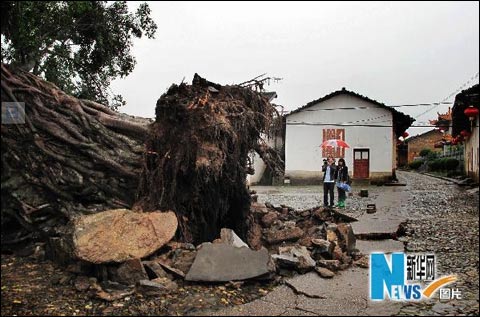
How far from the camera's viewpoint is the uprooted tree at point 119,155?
6.95m

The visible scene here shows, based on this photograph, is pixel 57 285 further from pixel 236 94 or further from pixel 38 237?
pixel 236 94

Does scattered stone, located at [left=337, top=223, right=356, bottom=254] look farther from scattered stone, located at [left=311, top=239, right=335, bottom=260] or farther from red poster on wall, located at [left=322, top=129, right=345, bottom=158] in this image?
red poster on wall, located at [left=322, top=129, right=345, bottom=158]

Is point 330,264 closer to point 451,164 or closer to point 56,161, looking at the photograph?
point 56,161

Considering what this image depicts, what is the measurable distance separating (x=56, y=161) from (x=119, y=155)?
3.58 feet

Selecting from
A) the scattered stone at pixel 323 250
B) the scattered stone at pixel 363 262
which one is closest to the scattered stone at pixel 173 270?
the scattered stone at pixel 323 250

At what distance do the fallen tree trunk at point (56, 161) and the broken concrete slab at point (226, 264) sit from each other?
217 centimetres

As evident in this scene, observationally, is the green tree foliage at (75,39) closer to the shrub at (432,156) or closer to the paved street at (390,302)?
the paved street at (390,302)

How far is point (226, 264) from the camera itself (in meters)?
6.02

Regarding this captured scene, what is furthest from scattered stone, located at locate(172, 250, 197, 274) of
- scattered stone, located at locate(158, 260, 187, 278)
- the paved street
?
the paved street

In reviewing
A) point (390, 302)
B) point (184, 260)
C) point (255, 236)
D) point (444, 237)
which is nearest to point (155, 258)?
point (184, 260)

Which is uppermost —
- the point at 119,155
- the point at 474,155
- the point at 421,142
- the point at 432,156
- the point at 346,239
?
the point at 421,142

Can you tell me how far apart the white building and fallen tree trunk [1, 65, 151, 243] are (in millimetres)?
17253

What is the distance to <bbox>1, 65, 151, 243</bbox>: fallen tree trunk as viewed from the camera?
688 cm

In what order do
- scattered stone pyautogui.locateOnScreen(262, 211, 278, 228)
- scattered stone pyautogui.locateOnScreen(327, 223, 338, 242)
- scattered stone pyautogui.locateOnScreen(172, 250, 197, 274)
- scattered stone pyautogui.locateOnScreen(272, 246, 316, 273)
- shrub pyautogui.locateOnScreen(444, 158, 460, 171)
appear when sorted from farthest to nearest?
1. shrub pyautogui.locateOnScreen(444, 158, 460, 171)
2. scattered stone pyautogui.locateOnScreen(262, 211, 278, 228)
3. scattered stone pyautogui.locateOnScreen(327, 223, 338, 242)
4. scattered stone pyautogui.locateOnScreen(272, 246, 316, 273)
5. scattered stone pyautogui.locateOnScreen(172, 250, 197, 274)
